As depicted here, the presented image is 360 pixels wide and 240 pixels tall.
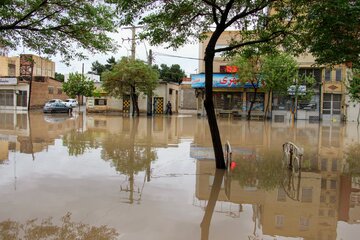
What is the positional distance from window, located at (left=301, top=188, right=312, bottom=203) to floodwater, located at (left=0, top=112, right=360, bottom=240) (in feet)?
0.07

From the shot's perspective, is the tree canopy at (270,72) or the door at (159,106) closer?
the tree canopy at (270,72)

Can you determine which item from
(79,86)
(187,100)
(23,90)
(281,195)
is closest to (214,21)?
(281,195)

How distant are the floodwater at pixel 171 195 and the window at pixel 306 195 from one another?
0.02m

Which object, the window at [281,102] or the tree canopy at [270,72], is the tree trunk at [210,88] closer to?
the tree canopy at [270,72]

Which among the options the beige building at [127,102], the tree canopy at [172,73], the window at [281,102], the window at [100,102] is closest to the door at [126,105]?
the beige building at [127,102]

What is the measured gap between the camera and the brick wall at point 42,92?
49.8 metres

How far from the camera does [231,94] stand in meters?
41.5

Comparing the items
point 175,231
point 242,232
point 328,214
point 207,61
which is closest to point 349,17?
point 207,61

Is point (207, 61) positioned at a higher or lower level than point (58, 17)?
lower

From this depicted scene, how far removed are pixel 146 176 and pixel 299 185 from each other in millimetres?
3787

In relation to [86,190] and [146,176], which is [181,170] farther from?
[86,190]

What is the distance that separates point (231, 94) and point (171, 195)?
34.3 metres

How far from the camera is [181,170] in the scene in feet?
35.8

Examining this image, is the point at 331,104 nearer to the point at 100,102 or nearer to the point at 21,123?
the point at 100,102
